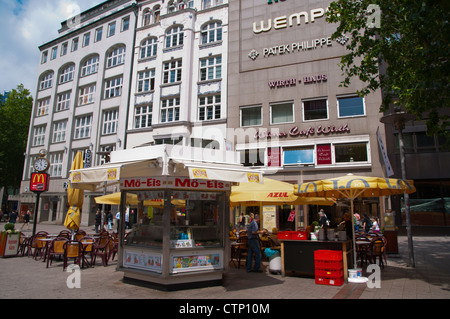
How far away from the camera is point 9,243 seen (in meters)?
11.3

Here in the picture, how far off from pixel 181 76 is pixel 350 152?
1618cm

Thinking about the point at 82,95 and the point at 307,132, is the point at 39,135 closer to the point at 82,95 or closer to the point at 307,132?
the point at 82,95

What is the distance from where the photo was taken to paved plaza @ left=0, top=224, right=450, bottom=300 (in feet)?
21.0

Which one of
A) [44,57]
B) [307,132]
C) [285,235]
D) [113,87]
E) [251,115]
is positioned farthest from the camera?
[44,57]

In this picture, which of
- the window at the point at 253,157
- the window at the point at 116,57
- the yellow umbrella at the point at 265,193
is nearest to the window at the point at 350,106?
the window at the point at 253,157

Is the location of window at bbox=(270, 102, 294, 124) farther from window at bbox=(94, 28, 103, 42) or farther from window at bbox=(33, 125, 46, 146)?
window at bbox=(33, 125, 46, 146)

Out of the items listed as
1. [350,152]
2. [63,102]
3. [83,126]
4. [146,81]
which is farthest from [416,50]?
[63,102]

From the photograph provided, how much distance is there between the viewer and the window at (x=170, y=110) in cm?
2765

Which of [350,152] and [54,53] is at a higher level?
[54,53]

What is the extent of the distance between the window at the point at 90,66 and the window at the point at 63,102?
3317 mm

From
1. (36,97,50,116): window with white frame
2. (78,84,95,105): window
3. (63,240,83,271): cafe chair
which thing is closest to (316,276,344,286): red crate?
(63,240,83,271): cafe chair
